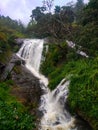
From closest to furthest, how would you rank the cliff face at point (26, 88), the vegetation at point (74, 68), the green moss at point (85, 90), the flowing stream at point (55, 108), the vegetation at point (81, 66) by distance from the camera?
the vegetation at point (74, 68)
the green moss at point (85, 90)
the flowing stream at point (55, 108)
the vegetation at point (81, 66)
the cliff face at point (26, 88)

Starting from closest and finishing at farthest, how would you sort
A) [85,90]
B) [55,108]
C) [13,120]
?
[13,120] → [85,90] → [55,108]

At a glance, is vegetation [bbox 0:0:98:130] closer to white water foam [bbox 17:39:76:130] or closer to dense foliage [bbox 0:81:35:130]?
dense foliage [bbox 0:81:35:130]

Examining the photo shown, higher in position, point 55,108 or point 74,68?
point 74,68

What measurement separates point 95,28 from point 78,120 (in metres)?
9.04

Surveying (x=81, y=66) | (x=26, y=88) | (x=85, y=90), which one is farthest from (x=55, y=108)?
(x=81, y=66)

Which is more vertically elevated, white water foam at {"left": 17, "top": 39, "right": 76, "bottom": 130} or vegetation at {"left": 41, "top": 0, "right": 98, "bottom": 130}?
vegetation at {"left": 41, "top": 0, "right": 98, "bottom": 130}

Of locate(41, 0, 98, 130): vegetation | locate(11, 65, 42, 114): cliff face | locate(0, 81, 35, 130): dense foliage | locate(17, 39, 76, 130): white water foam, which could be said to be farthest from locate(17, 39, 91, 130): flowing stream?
locate(0, 81, 35, 130): dense foliage

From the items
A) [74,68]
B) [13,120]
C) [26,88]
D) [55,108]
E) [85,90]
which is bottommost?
[55,108]

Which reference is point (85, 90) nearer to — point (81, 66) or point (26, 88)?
point (81, 66)

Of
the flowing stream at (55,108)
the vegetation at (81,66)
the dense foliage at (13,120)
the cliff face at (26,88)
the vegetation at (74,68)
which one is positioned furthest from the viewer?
the cliff face at (26,88)

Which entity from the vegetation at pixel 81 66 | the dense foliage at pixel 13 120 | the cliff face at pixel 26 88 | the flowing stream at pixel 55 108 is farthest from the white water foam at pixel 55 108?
the dense foliage at pixel 13 120

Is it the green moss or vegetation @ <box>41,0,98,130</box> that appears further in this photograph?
vegetation @ <box>41,0,98,130</box>

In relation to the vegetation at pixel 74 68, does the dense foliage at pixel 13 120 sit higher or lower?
lower

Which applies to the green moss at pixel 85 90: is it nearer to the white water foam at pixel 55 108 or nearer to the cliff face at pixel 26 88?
the white water foam at pixel 55 108
